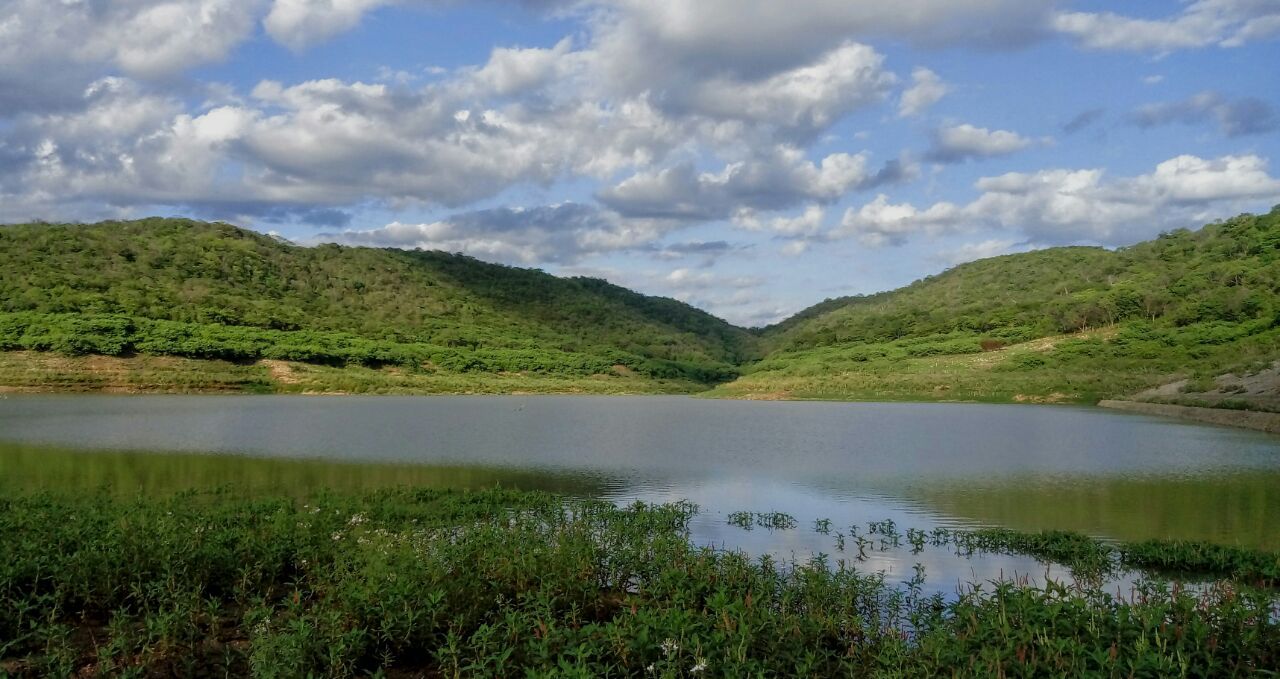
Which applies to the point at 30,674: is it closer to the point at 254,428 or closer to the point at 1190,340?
the point at 254,428

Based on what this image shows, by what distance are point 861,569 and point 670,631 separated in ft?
23.3

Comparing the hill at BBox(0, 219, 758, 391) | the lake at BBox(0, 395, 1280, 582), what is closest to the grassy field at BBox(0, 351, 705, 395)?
the hill at BBox(0, 219, 758, 391)

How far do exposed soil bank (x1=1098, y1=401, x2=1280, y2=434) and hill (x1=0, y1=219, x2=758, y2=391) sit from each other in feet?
254

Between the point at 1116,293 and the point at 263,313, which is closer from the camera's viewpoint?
the point at 1116,293

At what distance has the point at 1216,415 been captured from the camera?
51.3 m

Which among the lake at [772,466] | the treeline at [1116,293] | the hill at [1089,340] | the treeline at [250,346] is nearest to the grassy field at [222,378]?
the treeline at [250,346]

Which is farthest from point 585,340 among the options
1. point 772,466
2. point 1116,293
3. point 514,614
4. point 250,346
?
point 514,614

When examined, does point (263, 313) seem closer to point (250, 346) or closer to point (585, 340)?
point (250, 346)

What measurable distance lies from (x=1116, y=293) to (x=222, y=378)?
114 m

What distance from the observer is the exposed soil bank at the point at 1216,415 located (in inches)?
1753

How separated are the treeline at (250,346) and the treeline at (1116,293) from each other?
52.2 meters

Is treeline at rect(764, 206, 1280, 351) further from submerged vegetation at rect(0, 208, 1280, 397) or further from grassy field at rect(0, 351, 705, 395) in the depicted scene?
grassy field at rect(0, 351, 705, 395)

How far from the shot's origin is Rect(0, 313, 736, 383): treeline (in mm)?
79125

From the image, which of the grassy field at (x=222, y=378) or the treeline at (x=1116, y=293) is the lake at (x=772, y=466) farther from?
the treeline at (x=1116, y=293)
